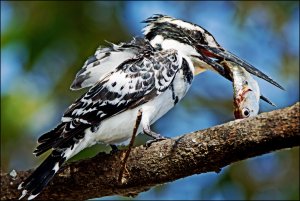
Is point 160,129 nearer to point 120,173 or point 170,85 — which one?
point 170,85

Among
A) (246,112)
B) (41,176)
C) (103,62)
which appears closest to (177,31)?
(103,62)

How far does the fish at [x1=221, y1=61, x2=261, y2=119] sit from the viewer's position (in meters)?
3.31

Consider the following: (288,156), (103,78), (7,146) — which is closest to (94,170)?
(103,78)

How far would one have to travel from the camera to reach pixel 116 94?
148 inches

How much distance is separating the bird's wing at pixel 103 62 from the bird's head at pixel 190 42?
27 centimetres

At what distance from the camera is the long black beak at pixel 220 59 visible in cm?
402

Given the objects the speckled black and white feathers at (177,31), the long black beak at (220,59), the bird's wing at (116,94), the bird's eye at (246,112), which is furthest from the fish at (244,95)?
the speckled black and white feathers at (177,31)

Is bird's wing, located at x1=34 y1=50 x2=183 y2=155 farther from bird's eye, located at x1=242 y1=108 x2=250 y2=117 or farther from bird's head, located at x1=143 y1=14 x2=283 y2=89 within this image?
bird's eye, located at x1=242 y1=108 x2=250 y2=117

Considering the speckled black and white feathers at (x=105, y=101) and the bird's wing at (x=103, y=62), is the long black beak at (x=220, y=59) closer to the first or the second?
the speckled black and white feathers at (x=105, y=101)

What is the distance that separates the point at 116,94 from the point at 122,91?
3 cm

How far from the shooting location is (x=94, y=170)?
3535 millimetres

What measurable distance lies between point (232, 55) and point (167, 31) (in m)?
0.36

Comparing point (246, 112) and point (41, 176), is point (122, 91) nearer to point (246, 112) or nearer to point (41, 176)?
point (41, 176)

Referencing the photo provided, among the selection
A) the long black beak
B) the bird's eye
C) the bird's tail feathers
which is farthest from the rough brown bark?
the long black beak
